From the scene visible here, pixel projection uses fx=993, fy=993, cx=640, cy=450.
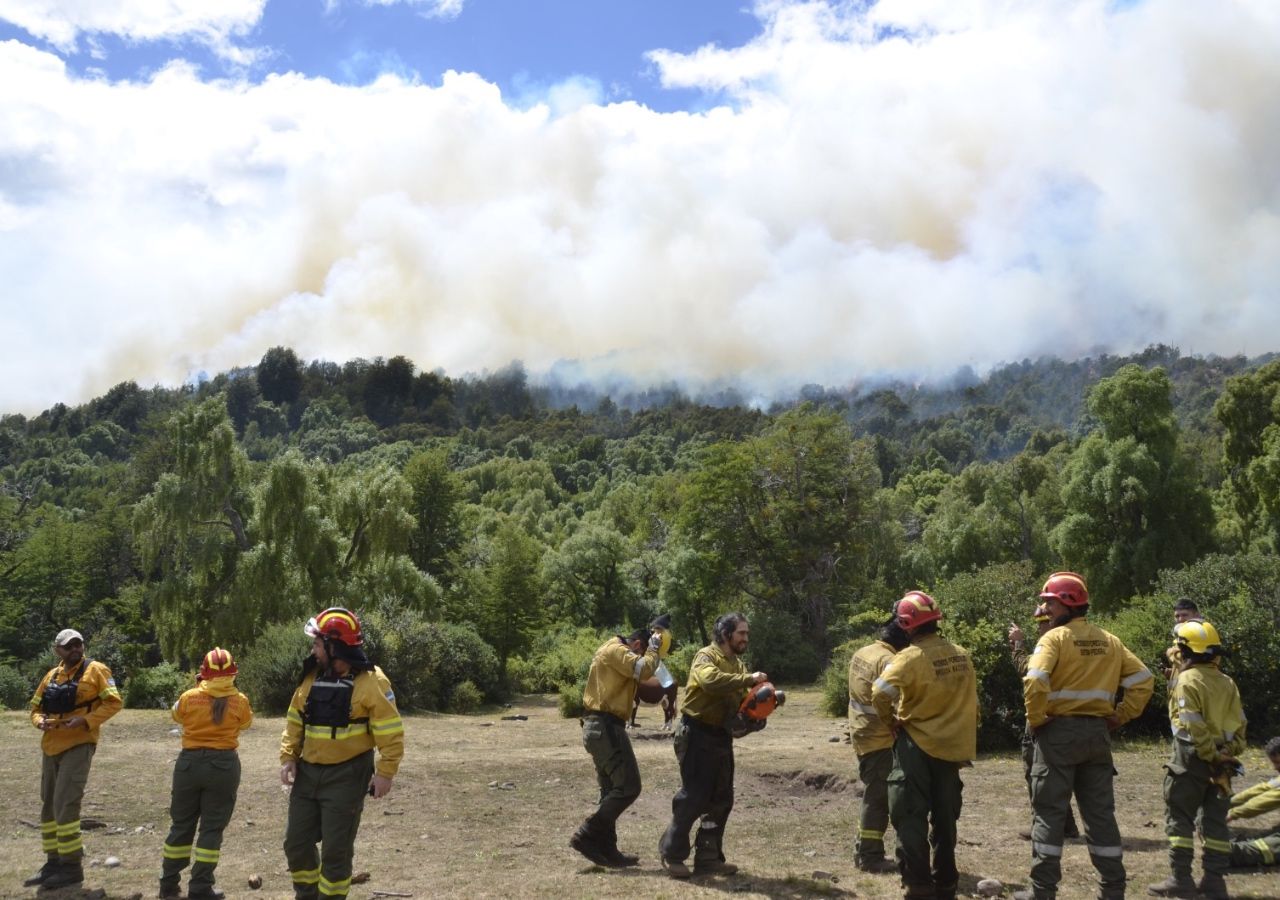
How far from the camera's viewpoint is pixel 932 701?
663 cm

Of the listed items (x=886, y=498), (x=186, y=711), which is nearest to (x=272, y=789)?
(x=186, y=711)

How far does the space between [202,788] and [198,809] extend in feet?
0.64

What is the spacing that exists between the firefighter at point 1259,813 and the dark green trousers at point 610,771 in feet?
15.5

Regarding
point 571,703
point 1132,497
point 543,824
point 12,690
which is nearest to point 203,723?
point 543,824

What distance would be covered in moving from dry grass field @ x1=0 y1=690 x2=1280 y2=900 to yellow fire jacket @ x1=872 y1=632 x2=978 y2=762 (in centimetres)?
159

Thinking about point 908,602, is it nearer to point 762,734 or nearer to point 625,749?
point 625,749

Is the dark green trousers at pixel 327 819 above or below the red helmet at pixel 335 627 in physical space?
below

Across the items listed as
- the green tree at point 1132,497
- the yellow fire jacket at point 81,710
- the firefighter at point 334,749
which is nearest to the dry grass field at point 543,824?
the yellow fire jacket at point 81,710

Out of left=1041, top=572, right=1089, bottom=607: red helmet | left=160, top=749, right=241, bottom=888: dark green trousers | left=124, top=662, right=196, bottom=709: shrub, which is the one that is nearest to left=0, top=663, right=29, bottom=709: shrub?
left=124, top=662, right=196, bottom=709: shrub

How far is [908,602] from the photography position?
22.6 ft

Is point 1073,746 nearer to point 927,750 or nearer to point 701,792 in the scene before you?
point 927,750

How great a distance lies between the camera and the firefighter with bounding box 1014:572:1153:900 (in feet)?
21.7

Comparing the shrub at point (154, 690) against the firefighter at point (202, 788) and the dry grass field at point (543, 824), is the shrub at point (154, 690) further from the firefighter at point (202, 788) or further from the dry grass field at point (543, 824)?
the firefighter at point (202, 788)

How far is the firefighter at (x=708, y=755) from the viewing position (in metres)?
8.00
